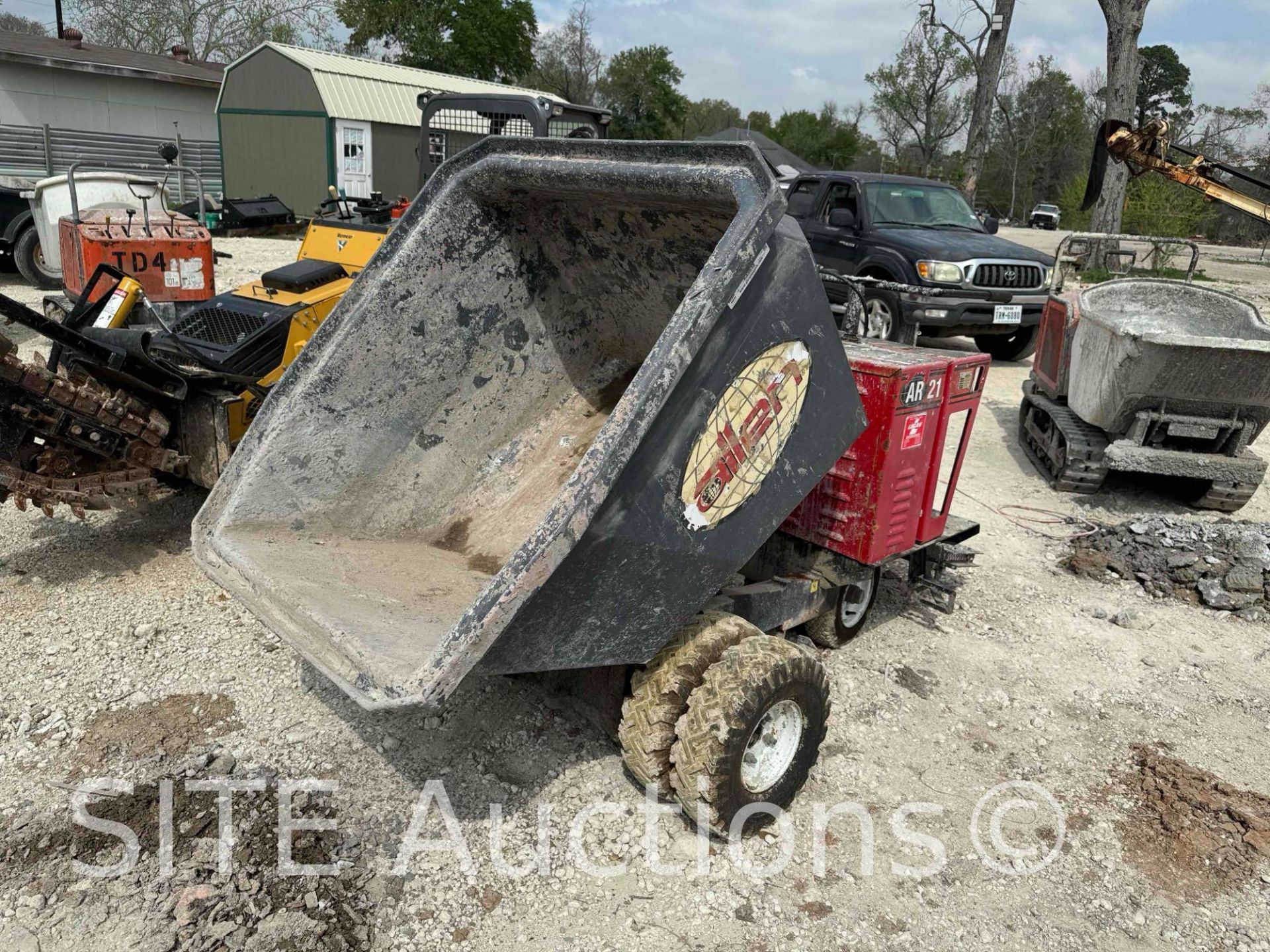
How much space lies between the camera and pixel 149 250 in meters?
7.35

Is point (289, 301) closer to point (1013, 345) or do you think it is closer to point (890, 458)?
point (890, 458)

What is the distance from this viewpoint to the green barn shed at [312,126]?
73.2 ft

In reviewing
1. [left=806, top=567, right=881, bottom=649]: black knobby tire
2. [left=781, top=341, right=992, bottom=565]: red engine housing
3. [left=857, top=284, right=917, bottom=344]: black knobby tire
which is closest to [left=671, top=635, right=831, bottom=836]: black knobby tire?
[left=781, top=341, right=992, bottom=565]: red engine housing

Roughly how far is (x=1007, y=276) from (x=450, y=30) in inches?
1313

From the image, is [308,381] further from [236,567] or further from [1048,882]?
[1048,882]

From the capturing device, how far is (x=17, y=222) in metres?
11.6

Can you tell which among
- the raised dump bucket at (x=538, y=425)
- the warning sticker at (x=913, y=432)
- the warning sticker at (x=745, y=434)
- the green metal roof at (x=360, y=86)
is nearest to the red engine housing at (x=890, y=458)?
the warning sticker at (x=913, y=432)

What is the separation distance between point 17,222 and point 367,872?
39.1 ft

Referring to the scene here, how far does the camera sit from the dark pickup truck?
9.97 metres

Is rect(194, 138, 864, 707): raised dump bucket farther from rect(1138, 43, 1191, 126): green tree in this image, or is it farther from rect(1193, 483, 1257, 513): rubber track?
rect(1138, 43, 1191, 126): green tree

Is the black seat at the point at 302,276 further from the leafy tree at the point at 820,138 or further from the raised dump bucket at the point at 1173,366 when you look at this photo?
the leafy tree at the point at 820,138

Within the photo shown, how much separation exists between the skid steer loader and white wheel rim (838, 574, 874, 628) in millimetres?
2599

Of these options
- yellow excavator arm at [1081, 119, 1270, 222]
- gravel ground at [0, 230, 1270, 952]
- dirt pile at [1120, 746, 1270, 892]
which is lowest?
gravel ground at [0, 230, 1270, 952]

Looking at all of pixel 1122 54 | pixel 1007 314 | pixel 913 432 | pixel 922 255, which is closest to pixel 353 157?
pixel 1122 54
